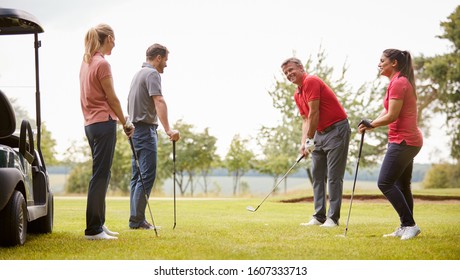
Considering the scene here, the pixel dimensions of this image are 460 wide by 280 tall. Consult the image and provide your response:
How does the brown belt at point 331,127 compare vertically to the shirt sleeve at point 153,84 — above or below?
below

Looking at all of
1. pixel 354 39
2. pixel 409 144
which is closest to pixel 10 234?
pixel 409 144

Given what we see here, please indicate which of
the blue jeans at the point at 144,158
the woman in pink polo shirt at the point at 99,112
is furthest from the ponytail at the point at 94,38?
the blue jeans at the point at 144,158

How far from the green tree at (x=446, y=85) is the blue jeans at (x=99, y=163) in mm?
10733

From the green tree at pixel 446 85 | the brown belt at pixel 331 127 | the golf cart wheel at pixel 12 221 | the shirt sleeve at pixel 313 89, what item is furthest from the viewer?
the green tree at pixel 446 85

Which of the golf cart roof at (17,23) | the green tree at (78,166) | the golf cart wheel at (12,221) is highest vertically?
the golf cart roof at (17,23)

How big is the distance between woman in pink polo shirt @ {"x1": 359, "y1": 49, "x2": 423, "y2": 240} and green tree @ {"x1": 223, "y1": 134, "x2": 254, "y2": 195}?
582 inches

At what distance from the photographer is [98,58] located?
3.84 meters

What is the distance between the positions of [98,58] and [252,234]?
5.14 ft

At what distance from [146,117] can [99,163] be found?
775 millimetres

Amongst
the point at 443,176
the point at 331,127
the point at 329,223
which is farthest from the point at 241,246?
the point at 443,176

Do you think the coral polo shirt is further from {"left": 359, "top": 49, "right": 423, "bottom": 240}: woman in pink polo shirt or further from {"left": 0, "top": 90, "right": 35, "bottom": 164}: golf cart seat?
{"left": 0, "top": 90, "right": 35, "bottom": 164}: golf cart seat

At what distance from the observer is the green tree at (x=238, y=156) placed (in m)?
19.1

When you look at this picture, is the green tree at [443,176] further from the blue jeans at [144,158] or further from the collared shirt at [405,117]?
the blue jeans at [144,158]
